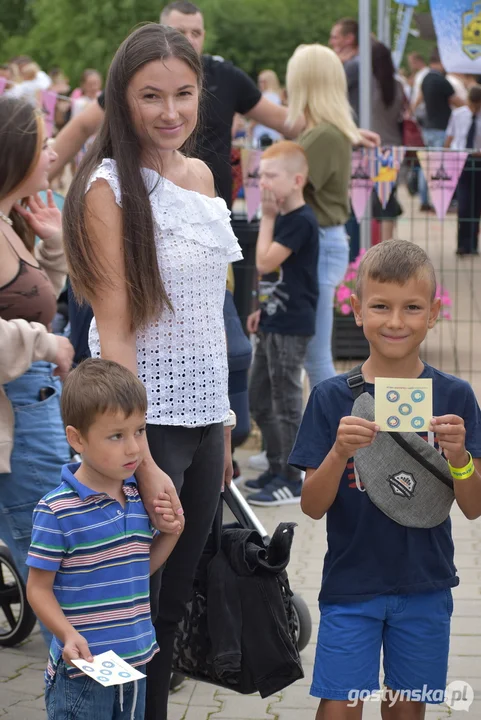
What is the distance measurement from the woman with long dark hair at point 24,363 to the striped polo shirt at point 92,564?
1076mm

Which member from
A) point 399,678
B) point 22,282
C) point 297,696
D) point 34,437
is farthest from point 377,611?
point 22,282

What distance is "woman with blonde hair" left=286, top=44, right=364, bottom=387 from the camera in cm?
694

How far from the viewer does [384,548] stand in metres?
3.04

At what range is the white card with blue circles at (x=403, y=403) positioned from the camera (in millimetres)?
2814

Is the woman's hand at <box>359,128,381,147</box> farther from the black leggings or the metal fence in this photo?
the black leggings

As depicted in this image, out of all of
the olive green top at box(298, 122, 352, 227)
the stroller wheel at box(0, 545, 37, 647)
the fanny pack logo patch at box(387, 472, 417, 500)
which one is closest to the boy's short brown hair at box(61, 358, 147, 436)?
the fanny pack logo patch at box(387, 472, 417, 500)

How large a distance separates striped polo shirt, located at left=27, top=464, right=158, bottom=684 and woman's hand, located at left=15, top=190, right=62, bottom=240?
1.76 meters

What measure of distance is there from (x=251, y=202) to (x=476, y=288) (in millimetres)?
4996

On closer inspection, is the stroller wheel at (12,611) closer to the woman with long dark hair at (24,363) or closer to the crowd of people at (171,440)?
the woman with long dark hair at (24,363)

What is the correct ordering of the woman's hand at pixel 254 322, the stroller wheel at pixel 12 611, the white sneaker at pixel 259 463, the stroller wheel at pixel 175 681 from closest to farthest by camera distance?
the stroller wheel at pixel 175 681, the stroller wheel at pixel 12 611, the woman's hand at pixel 254 322, the white sneaker at pixel 259 463

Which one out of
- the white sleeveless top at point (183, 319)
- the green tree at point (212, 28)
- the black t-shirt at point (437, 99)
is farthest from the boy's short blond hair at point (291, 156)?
the green tree at point (212, 28)

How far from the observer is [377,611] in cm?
303

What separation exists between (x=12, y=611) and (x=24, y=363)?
141cm

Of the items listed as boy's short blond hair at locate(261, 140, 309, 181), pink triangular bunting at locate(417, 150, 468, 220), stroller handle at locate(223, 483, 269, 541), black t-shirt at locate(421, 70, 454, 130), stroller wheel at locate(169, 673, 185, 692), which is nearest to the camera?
stroller handle at locate(223, 483, 269, 541)
